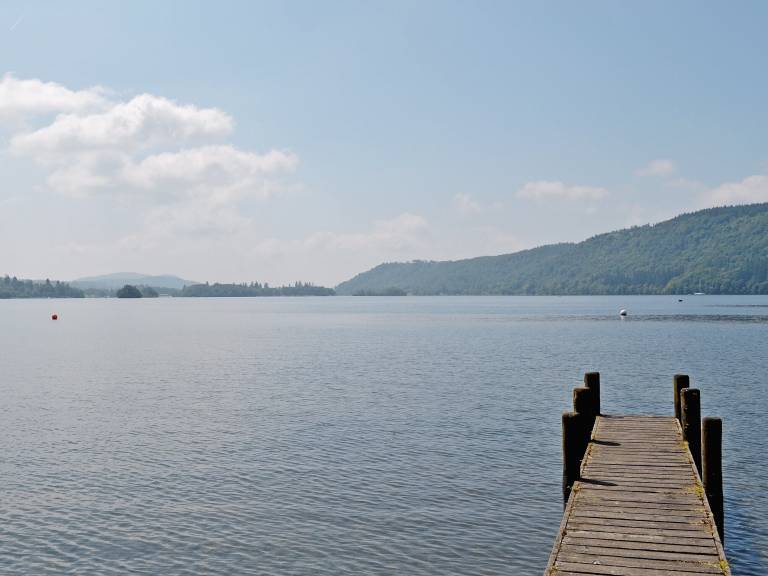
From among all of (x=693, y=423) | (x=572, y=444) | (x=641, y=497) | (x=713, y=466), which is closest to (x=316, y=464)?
(x=572, y=444)

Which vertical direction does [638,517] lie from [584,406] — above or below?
below

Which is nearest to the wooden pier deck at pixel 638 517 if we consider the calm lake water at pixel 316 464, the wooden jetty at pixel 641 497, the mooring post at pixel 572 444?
the wooden jetty at pixel 641 497

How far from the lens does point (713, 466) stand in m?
17.8

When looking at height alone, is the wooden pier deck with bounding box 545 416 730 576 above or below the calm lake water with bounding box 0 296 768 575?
above

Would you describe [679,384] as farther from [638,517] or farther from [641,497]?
[638,517]

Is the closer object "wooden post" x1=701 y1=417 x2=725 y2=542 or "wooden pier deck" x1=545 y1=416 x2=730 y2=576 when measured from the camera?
"wooden pier deck" x1=545 y1=416 x2=730 y2=576

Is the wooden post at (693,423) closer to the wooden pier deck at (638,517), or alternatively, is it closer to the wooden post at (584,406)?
the wooden pier deck at (638,517)

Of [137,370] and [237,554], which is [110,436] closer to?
[237,554]

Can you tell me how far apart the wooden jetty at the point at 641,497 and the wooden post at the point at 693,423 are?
0.03 meters

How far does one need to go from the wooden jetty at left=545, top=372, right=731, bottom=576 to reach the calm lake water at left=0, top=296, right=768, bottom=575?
2079 millimetres

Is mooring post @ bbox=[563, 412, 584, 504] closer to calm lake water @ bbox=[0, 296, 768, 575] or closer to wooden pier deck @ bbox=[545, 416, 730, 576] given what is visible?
wooden pier deck @ bbox=[545, 416, 730, 576]

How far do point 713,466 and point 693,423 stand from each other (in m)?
3.00

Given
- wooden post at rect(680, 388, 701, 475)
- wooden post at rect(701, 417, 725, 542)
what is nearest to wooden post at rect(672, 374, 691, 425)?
wooden post at rect(680, 388, 701, 475)

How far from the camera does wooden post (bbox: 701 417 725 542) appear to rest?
696 inches
